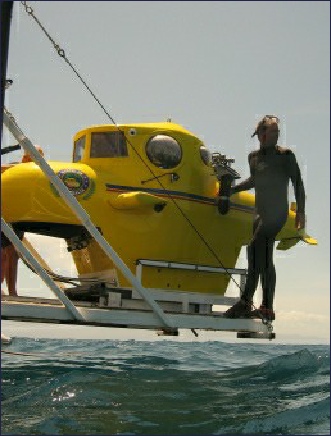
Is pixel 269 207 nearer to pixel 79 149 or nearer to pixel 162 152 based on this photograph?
pixel 162 152

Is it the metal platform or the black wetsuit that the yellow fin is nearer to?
the metal platform

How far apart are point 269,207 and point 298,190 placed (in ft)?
1.83

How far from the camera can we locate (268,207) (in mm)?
8000

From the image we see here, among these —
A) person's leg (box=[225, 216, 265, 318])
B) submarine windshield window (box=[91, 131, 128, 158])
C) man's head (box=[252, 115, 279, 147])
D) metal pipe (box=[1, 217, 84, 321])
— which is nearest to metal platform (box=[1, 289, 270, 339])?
metal pipe (box=[1, 217, 84, 321])

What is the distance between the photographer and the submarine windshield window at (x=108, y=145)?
8.92m

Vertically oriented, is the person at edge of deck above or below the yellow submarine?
below

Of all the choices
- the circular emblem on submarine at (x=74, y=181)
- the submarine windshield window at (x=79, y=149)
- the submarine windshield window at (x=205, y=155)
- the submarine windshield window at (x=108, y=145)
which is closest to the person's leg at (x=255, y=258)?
the submarine windshield window at (x=205, y=155)

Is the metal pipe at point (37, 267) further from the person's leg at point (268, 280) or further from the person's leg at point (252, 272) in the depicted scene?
the person's leg at point (268, 280)

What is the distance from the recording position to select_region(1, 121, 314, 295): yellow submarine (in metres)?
7.93

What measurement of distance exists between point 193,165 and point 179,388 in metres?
3.82

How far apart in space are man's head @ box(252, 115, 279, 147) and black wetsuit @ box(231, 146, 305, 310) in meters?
0.09

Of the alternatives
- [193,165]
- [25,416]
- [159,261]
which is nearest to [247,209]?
[193,165]

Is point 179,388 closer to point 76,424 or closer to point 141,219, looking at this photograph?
point 76,424

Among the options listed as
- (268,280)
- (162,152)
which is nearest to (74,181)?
(162,152)
